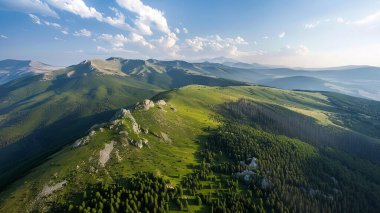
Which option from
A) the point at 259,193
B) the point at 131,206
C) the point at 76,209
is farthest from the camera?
the point at 259,193

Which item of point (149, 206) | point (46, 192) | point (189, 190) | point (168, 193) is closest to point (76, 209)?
point (46, 192)

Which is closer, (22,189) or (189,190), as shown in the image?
(22,189)

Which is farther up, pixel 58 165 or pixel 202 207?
pixel 58 165

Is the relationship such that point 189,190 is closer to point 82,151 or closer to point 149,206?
point 149,206

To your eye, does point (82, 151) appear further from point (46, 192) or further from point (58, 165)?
point (46, 192)

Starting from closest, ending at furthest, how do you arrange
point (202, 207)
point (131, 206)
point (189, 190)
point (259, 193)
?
point (131, 206) → point (202, 207) → point (189, 190) → point (259, 193)

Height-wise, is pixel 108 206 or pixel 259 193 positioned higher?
pixel 108 206

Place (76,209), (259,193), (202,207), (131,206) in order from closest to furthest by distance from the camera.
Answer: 1. (76,209)
2. (131,206)
3. (202,207)
4. (259,193)

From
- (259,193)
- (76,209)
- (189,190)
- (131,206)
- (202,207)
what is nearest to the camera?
(76,209)


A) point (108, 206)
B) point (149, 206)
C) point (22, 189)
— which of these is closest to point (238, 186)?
point (149, 206)
